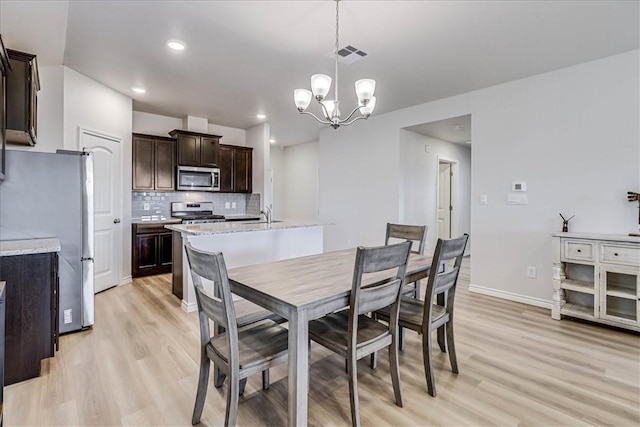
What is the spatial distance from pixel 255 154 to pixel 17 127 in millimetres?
4083

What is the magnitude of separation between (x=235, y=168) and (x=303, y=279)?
4.98 meters

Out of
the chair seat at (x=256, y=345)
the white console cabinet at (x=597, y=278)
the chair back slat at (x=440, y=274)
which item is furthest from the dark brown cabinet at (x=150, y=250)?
the white console cabinet at (x=597, y=278)

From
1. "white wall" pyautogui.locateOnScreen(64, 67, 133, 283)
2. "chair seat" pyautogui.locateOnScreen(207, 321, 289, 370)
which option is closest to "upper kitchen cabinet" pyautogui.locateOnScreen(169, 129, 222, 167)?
"white wall" pyautogui.locateOnScreen(64, 67, 133, 283)

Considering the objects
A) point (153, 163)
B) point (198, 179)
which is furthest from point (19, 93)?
point (198, 179)

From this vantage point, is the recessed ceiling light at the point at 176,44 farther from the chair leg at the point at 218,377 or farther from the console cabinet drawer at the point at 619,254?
the console cabinet drawer at the point at 619,254

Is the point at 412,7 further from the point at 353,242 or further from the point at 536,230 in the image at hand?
the point at 353,242

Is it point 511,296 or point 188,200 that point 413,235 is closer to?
point 511,296

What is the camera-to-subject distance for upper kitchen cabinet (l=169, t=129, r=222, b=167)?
18.0 feet

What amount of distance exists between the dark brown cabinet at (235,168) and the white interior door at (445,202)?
13.3 feet

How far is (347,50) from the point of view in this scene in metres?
3.02

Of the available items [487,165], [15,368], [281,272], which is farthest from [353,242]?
[15,368]

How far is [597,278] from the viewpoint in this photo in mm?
3021

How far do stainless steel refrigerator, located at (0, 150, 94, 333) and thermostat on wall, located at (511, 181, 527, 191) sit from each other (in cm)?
452

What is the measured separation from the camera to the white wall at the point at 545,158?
314 centimetres
